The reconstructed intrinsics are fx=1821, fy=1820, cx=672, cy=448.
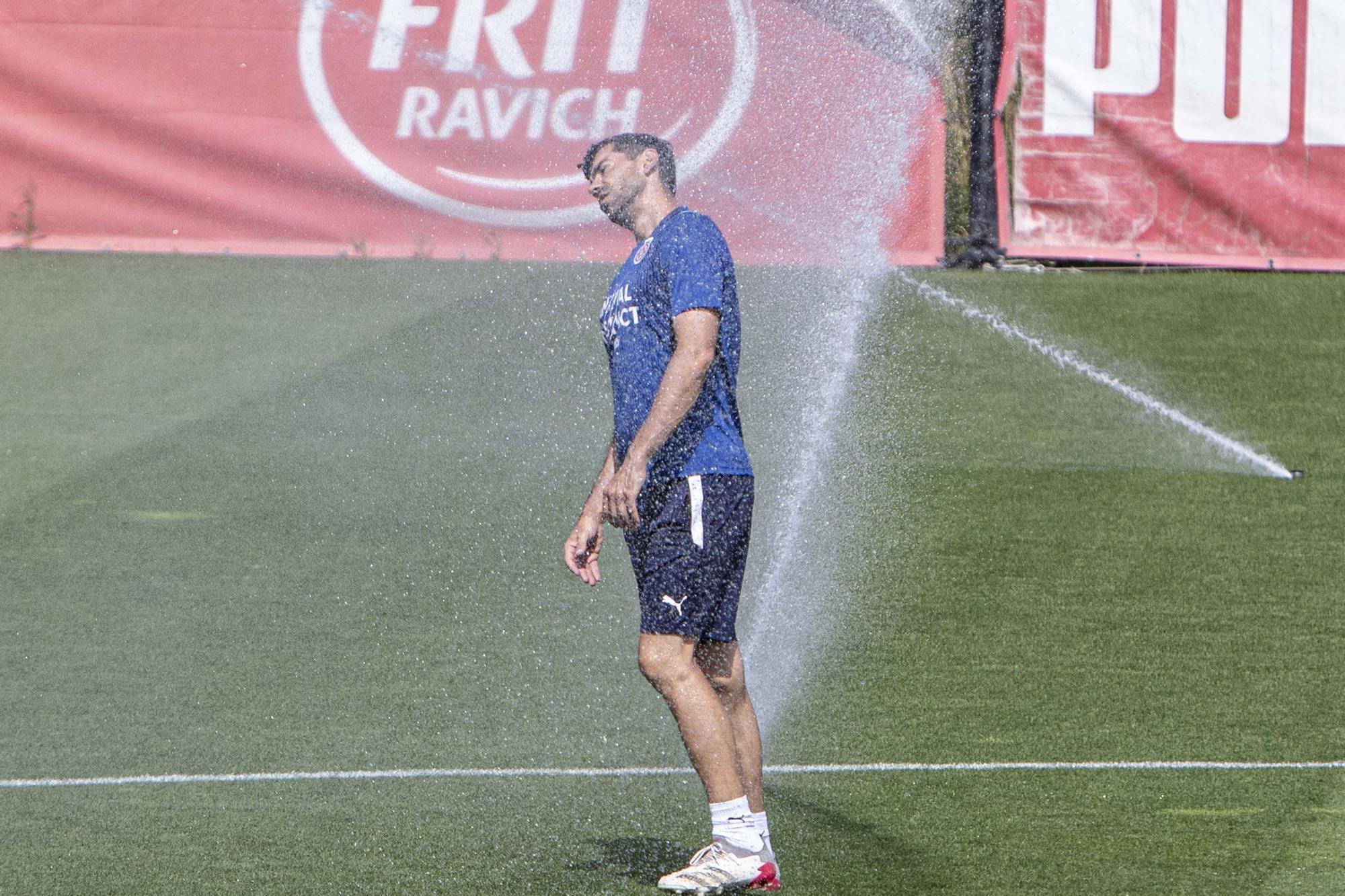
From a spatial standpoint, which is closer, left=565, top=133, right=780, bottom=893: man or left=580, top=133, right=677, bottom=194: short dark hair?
left=565, top=133, right=780, bottom=893: man

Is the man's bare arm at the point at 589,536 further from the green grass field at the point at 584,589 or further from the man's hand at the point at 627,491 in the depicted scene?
the green grass field at the point at 584,589

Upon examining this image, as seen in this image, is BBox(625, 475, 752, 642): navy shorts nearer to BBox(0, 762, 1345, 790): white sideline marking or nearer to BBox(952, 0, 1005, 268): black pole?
BBox(0, 762, 1345, 790): white sideline marking

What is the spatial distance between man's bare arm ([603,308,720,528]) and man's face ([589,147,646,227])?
0.41 meters

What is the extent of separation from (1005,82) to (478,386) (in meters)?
3.60

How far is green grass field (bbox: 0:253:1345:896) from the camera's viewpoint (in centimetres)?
471

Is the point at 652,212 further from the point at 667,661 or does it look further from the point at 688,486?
the point at 667,661

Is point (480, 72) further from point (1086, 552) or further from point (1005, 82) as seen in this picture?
point (1086, 552)

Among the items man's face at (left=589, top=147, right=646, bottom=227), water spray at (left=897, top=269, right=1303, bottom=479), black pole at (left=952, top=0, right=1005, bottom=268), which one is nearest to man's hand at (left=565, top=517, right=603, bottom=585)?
man's face at (left=589, top=147, right=646, bottom=227)

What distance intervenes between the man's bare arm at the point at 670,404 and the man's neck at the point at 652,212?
1.17 feet

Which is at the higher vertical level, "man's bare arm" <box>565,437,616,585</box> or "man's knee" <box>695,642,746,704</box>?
"man's bare arm" <box>565,437,616,585</box>

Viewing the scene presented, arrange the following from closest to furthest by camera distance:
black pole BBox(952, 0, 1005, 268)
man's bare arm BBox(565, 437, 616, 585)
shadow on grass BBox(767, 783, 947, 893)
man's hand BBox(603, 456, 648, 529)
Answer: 1. man's hand BBox(603, 456, 648, 529)
2. shadow on grass BBox(767, 783, 947, 893)
3. man's bare arm BBox(565, 437, 616, 585)
4. black pole BBox(952, 0, 1005, 268)

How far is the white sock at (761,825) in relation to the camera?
4.23 metres

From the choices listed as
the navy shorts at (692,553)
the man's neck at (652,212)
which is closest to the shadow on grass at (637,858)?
the navy shorts at (692,553)

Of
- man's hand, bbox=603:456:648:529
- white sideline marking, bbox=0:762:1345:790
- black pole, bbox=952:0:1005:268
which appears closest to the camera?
man's hand, bbox=603:456:648:529
